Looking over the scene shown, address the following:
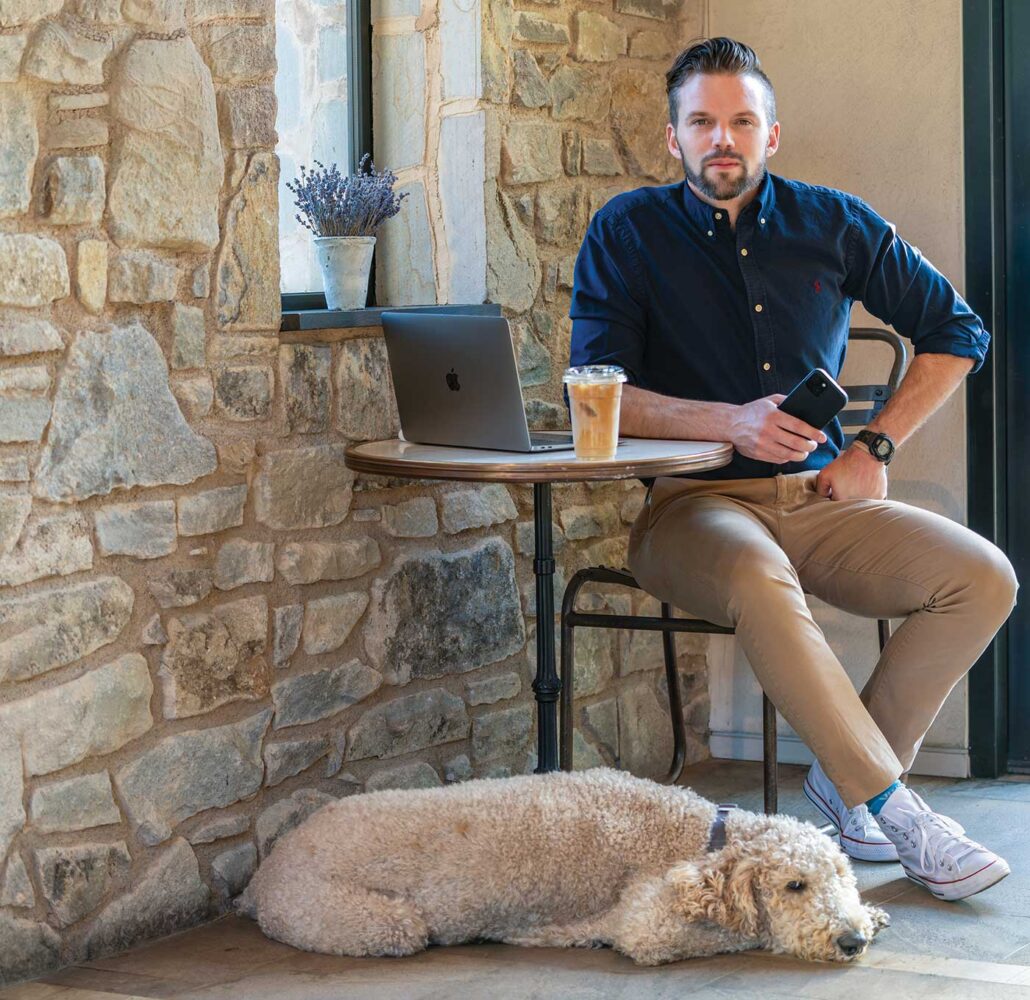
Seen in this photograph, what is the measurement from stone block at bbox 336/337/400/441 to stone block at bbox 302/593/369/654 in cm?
32

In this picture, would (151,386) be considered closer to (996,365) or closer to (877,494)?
(877,494)

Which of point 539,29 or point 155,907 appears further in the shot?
point 539,29

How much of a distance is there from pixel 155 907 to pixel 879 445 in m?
1.62

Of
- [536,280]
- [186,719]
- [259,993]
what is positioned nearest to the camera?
[259,993]

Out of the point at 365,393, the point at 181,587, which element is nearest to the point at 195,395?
the point at 181,587

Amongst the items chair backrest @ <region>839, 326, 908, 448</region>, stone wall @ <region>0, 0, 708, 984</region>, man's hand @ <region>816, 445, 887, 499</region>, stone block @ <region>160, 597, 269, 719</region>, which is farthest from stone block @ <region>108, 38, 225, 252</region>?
chair backrest @ <region>839, 326, 908, 448</region>

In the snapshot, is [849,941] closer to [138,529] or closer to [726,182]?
[138,529]

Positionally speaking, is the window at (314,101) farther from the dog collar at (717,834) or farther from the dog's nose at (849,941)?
the dog's nose at (849,941)

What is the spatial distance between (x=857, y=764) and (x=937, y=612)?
1.42 ft

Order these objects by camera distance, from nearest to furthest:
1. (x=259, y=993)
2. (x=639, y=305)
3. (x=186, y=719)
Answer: (x=259, y=993) → (x=186, y=719) → (x=639, y=305)

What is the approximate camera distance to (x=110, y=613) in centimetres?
257

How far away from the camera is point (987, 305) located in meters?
3.61

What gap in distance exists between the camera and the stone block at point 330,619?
2.94 metres

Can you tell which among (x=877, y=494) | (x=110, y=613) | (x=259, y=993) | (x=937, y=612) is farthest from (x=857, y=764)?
(x=110, y=613)
